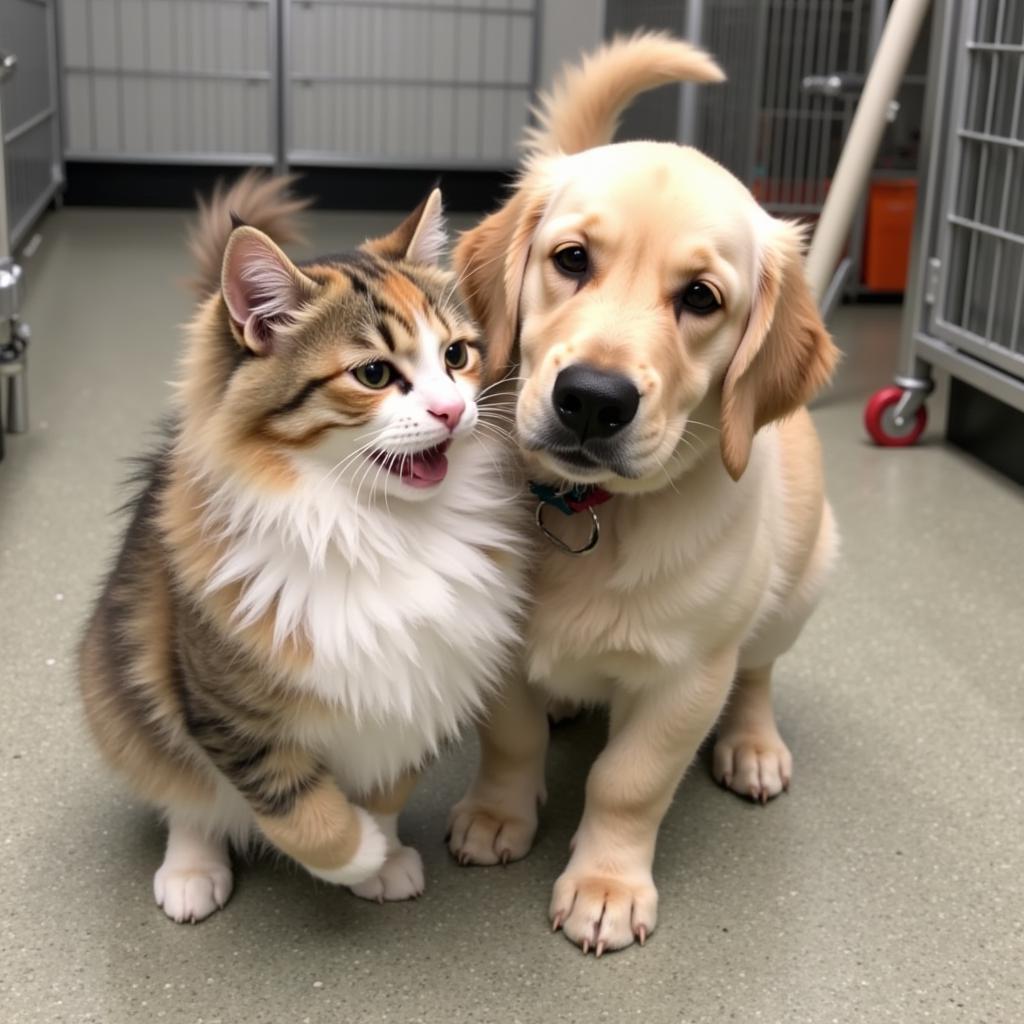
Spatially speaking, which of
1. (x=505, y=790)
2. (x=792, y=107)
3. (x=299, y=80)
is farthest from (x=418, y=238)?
(x=299, y=80)

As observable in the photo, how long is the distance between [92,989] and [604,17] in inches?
177

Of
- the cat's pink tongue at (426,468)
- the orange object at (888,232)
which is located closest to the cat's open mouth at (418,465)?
the cat's pink tongue at (426,468)

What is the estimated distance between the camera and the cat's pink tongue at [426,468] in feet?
3.30

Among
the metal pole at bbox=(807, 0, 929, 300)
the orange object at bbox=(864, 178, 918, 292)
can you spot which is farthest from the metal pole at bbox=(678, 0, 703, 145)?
the metal pole at bbox=(807, 0, 929, 300)

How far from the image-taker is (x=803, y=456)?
1.37m

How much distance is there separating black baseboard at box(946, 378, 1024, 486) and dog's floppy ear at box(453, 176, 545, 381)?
1.51 meters

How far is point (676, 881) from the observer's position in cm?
124

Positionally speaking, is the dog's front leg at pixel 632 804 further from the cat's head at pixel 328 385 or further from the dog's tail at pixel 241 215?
the dog's tail at pixel 241 215

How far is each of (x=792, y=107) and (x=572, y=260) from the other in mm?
2833

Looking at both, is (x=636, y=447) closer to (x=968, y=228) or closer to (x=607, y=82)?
(x=607, y=82)

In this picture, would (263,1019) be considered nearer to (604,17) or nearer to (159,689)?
(159,689)

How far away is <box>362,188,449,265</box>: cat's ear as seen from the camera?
1153 millimetres

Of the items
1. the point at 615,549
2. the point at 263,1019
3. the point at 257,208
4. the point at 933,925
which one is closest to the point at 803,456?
the point at 615,549

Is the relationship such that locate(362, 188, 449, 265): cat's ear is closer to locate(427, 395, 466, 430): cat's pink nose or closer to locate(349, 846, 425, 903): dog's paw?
locate(427, 395, 466, 430): cat's pink nose
